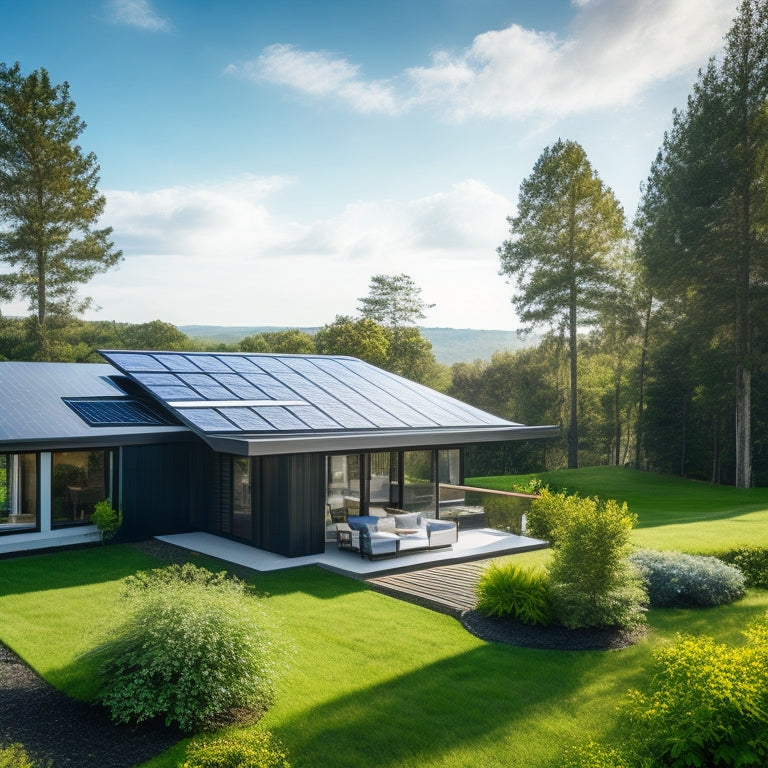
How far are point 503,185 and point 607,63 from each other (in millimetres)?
19496

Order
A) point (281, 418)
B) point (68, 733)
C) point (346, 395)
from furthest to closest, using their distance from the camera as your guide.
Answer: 1. point (346, 395)
2. point (281, 418)
3. point (68, 733)

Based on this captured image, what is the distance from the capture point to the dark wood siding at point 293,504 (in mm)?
12922

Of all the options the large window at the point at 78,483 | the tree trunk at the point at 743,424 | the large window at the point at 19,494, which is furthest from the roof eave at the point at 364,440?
the tree trunk at the point at 743,424

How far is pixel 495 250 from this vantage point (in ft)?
115

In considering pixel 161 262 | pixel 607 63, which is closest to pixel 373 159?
pixel 607 63

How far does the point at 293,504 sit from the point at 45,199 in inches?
1069

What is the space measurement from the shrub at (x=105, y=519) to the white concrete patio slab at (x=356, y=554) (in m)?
1.05

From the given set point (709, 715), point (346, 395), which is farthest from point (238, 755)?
point (346, 395)

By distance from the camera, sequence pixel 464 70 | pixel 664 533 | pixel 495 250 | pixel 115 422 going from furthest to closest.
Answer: pixel 495 250
pixel 464 70
pixel 664 533
pixel 115 422

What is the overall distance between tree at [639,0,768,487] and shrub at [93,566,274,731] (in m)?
24.0

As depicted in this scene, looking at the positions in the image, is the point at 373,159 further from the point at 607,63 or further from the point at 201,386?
the point at 201,386

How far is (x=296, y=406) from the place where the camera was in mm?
15398

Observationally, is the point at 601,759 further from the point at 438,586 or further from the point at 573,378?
the point at 573,378

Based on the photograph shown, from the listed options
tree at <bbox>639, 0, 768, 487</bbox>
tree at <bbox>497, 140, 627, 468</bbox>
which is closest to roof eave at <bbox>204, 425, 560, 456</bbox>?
tree at <bbox>639, 0, 768, 487</bbox>
